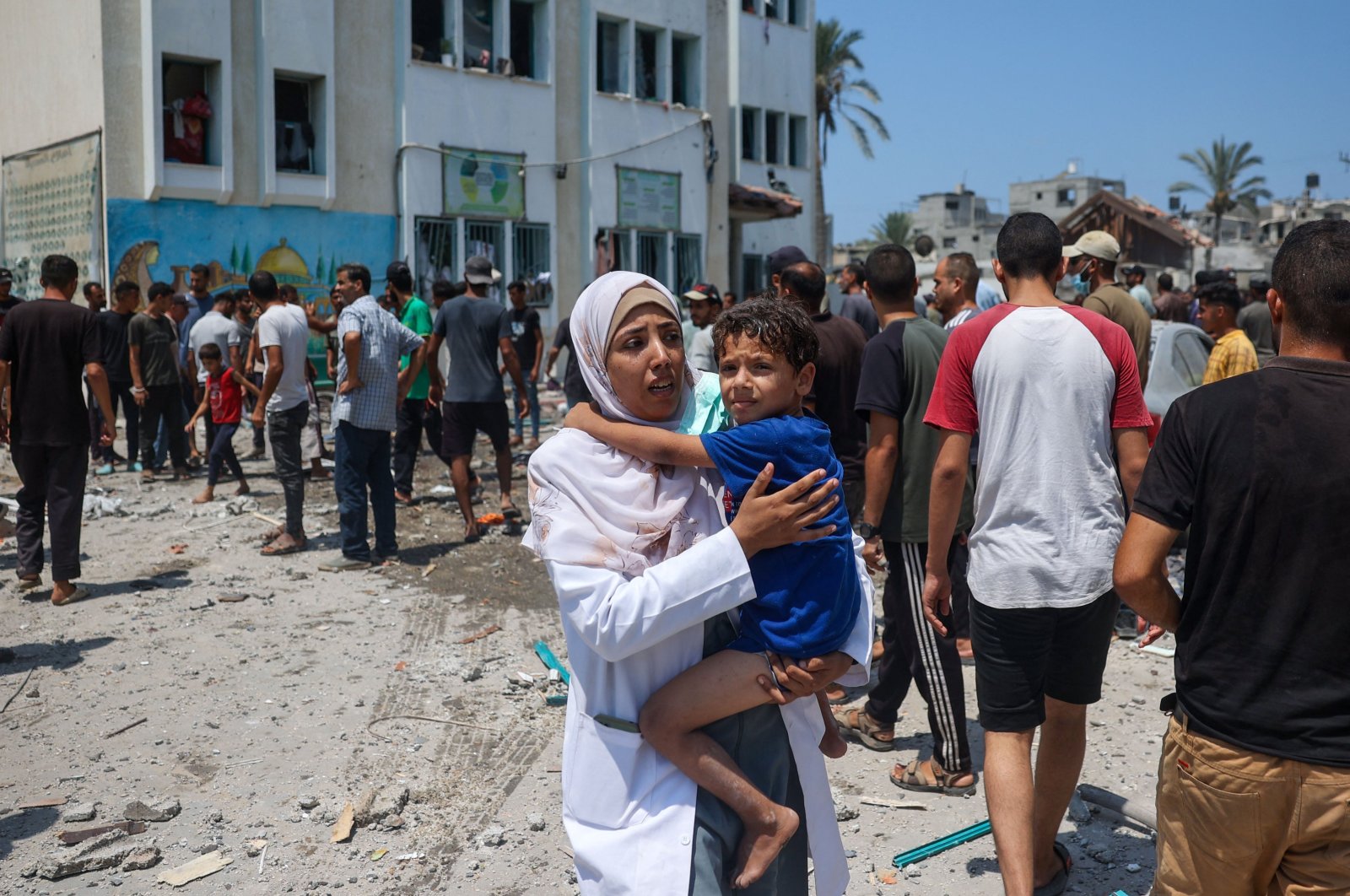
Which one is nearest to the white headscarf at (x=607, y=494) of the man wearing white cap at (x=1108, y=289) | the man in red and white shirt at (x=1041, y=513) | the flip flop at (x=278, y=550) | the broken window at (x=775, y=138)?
the man in red and white shirt at (x=1041, y=513)

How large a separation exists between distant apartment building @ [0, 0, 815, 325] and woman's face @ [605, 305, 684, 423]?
15.6 metres

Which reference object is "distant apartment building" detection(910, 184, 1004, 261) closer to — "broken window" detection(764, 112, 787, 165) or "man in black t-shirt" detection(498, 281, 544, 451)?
"broken window" detection(764, 112, 787, 165)

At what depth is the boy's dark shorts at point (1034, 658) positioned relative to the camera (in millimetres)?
3188

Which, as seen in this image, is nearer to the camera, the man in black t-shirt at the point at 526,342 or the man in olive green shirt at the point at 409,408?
the man in olive green shirt at the point at 409,408

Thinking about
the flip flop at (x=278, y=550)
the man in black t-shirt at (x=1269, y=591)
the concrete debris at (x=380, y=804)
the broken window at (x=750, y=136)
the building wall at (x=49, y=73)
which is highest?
the broken window at (x=750, y=136)

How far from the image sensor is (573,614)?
6.61 ft

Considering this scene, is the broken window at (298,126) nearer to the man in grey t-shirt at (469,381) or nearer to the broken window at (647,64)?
the broken window at (647,64)

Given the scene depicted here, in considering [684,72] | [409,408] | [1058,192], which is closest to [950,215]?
[1058,192]

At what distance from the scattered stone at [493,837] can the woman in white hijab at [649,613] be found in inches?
77.0

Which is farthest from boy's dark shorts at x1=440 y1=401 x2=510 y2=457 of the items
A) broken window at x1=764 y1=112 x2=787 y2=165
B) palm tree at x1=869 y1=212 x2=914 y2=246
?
palm tree at x1=869 y1=212 x2=914 y2=246

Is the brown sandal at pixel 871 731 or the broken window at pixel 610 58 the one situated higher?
the broken window at pixel 610 58

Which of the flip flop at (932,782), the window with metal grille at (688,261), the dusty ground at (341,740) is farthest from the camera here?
the window with metal grille at (688,261)

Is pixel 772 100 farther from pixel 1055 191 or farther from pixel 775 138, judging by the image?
pixel 1055 191

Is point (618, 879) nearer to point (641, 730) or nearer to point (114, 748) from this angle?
point (641, 730)
